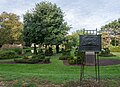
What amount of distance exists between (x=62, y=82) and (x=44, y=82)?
587 millimetres

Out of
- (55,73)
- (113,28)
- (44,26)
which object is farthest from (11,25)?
(55,73)

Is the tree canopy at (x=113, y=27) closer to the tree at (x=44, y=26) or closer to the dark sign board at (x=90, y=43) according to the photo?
the tree at (x=44, y=26)

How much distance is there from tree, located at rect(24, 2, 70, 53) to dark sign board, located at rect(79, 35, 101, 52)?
70.1ft

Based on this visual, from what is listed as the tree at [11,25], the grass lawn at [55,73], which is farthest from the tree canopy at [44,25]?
the tree at [11,25]

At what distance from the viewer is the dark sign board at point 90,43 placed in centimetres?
676

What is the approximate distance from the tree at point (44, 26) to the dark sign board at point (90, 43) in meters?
21.4

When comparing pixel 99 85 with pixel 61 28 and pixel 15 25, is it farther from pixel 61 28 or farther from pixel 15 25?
pixel 15 25

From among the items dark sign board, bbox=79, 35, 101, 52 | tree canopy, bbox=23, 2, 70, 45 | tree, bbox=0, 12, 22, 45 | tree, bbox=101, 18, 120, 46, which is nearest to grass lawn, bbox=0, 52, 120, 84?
dark sign board, bbox=79, 35, 101, 52

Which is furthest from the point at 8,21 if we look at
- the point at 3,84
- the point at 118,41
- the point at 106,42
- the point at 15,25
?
the point at 3,84

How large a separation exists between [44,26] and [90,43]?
22.1m

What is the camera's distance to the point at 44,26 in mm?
28500

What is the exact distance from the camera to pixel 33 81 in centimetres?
699

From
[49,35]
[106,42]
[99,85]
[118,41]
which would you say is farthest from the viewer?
[118,41]

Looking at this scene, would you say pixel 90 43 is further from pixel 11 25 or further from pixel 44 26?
pixel 11 25
